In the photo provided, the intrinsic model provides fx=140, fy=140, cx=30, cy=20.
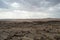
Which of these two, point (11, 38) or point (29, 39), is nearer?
point (29, 39)

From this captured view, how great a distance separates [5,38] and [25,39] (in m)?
3.07

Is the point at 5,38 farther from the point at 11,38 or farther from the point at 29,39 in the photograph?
the point at 29,39

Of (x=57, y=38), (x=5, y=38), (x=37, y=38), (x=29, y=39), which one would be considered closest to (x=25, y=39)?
(x=29, y=39)

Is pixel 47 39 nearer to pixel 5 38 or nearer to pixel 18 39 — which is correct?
pixel 18 39

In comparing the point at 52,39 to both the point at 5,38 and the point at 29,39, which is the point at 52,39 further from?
the point at 5,38

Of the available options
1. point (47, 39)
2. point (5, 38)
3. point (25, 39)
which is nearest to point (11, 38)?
point (5, 38)

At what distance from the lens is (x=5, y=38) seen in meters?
20.3

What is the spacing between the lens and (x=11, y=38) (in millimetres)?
20625

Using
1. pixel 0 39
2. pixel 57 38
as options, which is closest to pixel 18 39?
Result: pixel 0 39

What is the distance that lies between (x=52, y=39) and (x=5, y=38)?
22.1 ft

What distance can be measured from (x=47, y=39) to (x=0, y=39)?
6587 millimetres

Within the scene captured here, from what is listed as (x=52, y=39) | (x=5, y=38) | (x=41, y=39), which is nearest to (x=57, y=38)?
(x=52, y=39)

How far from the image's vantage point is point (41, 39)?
64.4ft

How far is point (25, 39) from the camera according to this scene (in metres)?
19.4
